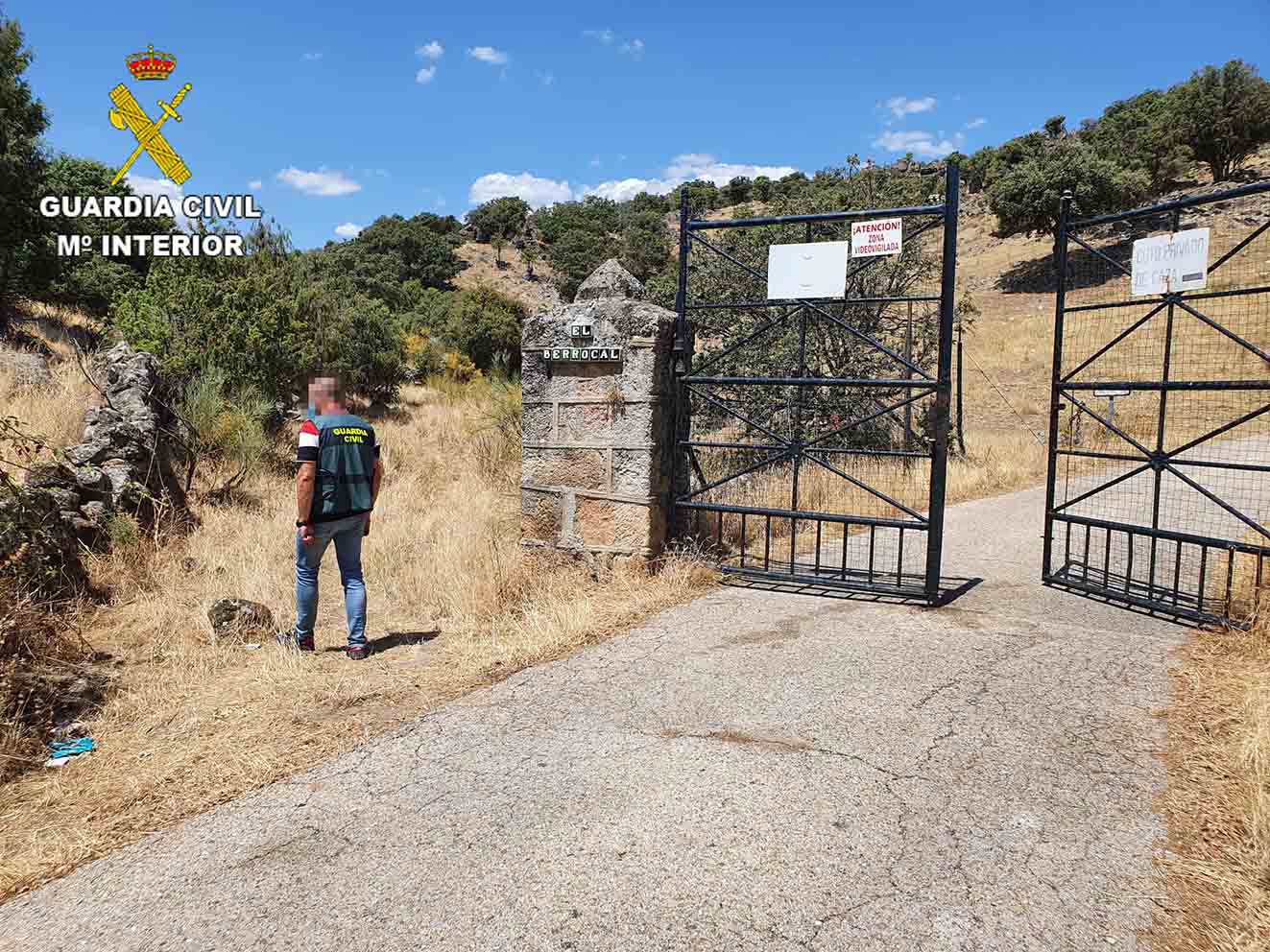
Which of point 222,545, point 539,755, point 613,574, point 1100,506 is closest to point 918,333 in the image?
point 1100,506

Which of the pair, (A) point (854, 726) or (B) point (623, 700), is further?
(B) point (623, 700)

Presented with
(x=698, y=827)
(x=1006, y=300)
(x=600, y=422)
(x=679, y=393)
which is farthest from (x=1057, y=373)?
(x=1006, y=300)

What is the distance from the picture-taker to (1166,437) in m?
16.5

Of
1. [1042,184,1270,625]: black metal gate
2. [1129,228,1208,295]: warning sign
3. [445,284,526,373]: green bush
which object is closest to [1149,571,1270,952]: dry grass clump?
[1042,184,1270,625]: black metal gate

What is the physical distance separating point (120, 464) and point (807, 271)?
7.11 meters

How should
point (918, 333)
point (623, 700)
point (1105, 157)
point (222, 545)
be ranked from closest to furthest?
point (623, 700) < point (222, 545) < point (918, 333) < point (1105, 157)

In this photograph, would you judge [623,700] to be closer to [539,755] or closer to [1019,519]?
[539,755]

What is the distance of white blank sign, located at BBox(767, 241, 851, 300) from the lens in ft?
21.4

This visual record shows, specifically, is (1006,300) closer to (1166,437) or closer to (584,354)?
(1166,437)

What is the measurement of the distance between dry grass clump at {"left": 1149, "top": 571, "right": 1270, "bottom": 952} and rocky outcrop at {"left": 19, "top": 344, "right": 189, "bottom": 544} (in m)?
7.90

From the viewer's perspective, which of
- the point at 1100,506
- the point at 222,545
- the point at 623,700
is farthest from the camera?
the point at 1100,506

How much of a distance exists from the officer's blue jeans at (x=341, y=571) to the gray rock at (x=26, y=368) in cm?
854

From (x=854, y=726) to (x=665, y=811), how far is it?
1.27 m

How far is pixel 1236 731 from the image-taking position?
150 inches
